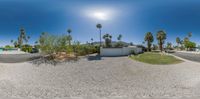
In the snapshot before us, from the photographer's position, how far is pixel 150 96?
715cm

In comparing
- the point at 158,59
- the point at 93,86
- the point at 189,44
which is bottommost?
the point at 93,86

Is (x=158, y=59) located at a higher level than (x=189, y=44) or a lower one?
lower

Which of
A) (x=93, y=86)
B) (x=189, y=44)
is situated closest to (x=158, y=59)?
(x=93, y=86)

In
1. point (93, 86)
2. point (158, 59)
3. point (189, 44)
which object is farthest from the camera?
point (189, 44)

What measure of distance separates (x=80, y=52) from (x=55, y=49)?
17.4 ft

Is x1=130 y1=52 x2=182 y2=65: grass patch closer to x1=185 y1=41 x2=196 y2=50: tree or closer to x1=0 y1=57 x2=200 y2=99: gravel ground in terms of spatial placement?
x1=0 y1=57 x2=200 y2=99: gravel ground

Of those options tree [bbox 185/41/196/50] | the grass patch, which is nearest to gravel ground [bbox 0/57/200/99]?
the grass patch

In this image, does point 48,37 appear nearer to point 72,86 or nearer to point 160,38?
point 72,86

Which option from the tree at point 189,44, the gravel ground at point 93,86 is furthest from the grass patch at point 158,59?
the tree at point 189,44

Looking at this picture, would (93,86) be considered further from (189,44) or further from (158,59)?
(189,44)

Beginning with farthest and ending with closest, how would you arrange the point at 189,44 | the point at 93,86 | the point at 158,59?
the point at 189,44 → the point at 158,59 → the point at 93,86

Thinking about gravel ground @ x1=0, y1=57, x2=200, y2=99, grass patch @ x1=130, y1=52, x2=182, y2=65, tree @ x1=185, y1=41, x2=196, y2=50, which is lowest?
gravel ground @ x1=0, y1=57, x2=200, y2=99

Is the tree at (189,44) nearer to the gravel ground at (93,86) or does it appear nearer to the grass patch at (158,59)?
the grass patch at (158,59)

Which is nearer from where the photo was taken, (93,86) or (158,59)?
(93,86)
